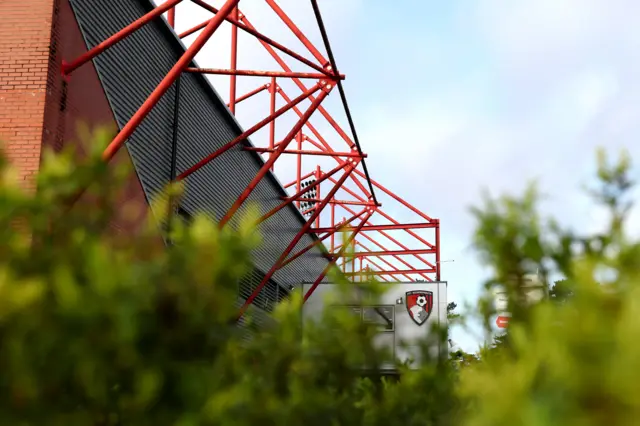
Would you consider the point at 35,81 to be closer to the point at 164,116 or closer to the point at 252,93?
the point at 164,116

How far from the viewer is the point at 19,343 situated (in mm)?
1756

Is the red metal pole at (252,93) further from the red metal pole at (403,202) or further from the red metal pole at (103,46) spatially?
the red metal pole at (103,46)

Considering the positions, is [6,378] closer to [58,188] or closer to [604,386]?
[58,188]

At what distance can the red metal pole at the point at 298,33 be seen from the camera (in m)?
12.2

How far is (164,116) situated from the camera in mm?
13055

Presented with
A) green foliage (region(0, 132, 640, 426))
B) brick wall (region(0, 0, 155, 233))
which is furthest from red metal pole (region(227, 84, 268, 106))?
green foliage (region(0, 132, 640, 426))

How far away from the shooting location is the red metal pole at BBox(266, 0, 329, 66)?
12.2 metres

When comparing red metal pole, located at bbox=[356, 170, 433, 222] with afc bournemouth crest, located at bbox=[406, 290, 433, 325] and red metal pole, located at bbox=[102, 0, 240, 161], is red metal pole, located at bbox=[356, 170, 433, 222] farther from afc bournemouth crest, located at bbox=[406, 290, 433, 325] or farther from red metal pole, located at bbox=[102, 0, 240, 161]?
red metal pole, located at bbox=[102, 0, 240, 161]

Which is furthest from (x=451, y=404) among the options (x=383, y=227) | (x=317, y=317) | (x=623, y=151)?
(x=383, y=227)

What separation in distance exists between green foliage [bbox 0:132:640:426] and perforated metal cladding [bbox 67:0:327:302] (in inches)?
189

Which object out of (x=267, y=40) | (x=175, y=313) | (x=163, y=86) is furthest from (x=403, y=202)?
(x=175, y=313)

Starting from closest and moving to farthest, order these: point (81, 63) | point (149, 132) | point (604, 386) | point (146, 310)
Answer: point (604, 386)
point (146, 310)
point (81, 63)
point (149, 132)

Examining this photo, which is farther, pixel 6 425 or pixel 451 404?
pixel 451 404

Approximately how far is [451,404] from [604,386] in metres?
1.59
